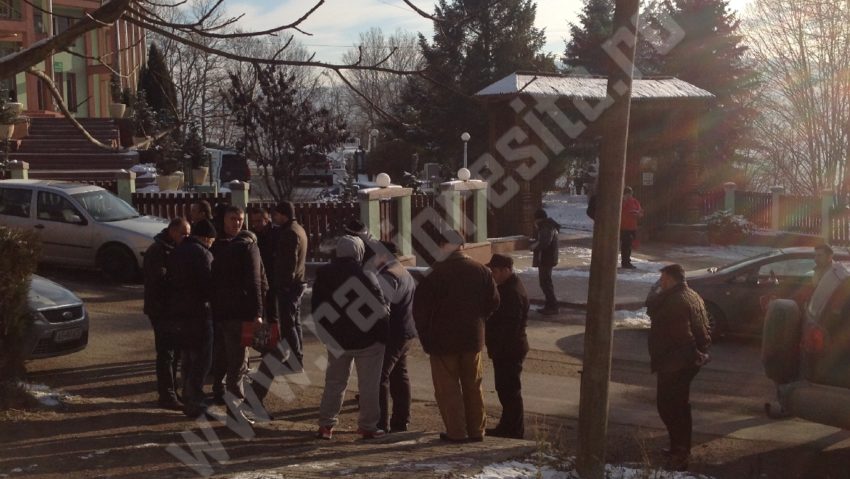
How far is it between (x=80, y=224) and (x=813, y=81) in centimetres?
2696

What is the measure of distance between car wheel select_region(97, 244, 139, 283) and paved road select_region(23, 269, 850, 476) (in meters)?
0.94

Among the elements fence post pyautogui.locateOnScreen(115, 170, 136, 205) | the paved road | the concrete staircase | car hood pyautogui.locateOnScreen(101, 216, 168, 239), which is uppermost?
the concrete staircase

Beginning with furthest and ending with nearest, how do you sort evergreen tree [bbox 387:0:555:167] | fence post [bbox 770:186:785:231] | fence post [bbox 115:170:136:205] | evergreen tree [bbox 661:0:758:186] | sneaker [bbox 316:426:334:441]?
evergreen tree [bbox 387:0:555:167] < evergreen tree [bbox 661:0:758:186] < fence post [bbox 770:186:785:231] < fence post [bbox 115:170:136:205] < sneaker [bbox 316:426:334:441]

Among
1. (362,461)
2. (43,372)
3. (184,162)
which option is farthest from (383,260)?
(184,162)

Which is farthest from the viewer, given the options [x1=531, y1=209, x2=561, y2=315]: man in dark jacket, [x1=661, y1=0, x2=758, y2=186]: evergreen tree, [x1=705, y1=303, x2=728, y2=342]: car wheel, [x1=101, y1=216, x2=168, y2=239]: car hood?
[x1=661, y1=0, x2=758, y2=186]: evergreen tree

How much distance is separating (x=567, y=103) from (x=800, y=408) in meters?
16.6

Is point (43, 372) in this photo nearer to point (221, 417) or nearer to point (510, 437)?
point (221, 417)

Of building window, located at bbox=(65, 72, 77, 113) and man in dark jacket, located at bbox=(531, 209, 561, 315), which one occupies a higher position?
building window, located at bbox=(65, 72, 77, 113)

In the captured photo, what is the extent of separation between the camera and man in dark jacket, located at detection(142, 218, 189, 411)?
7.98 m

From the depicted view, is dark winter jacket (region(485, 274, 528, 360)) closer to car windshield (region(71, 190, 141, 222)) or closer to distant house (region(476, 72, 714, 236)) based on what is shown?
car windshield (region(71, 190, 141, 222))

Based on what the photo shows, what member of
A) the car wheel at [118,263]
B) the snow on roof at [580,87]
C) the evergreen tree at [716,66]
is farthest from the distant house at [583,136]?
the evergreen tree at [716,66]

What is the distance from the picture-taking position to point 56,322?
9.30 meters

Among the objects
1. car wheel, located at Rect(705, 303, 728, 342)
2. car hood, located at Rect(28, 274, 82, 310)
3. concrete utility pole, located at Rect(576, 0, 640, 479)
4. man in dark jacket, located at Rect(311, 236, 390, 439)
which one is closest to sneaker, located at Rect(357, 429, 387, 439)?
man in dark jacket, located at Rect(311, 236, 390, 439)

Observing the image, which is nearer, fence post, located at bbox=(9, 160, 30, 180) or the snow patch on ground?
the snow patch on ground
